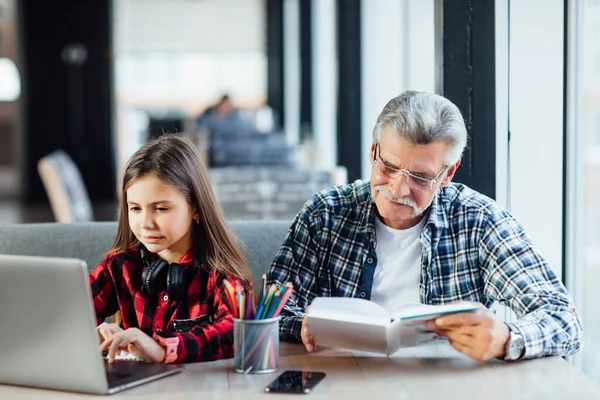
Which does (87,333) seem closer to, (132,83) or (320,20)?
(320,20)

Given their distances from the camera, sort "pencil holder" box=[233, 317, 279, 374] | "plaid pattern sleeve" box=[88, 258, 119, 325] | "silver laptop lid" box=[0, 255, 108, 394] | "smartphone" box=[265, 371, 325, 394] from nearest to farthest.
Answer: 1. "silver laptop lid" box=[0, 255, 108, 394]
2. "smartphone" box=[265, 371, 325, 394]
3. "pencil holder" box=[233, 317, 279, 374]
4. "plaid pattern sleeve" box=[88, 258, 119, 325]

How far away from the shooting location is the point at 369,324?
1619 mm

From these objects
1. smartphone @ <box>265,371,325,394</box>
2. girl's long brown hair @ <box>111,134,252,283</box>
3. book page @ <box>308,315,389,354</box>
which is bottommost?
smartphone @ <box>265,371,325,394</box>

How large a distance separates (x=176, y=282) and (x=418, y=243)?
58cm

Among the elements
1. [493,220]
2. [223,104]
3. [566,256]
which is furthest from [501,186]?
[223,104]

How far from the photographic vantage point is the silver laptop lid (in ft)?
4.54

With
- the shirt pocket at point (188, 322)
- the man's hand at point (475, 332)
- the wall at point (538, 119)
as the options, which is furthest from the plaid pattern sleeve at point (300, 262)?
the wall at point (538, 119)

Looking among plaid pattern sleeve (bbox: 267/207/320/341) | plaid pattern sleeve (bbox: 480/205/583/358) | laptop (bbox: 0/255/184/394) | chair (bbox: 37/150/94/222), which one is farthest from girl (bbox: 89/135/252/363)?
chair (bbox: 37/150/94/222)

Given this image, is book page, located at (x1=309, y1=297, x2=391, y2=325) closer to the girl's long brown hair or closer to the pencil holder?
the pencil holder

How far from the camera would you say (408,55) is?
417cm

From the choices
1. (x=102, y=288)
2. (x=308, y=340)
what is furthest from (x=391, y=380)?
(x=102, y=288)

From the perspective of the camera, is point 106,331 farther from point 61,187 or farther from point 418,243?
point 61,187

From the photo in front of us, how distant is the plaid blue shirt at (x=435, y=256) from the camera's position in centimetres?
188

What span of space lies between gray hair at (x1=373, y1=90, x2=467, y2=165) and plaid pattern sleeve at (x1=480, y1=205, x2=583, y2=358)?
0.21 meters
